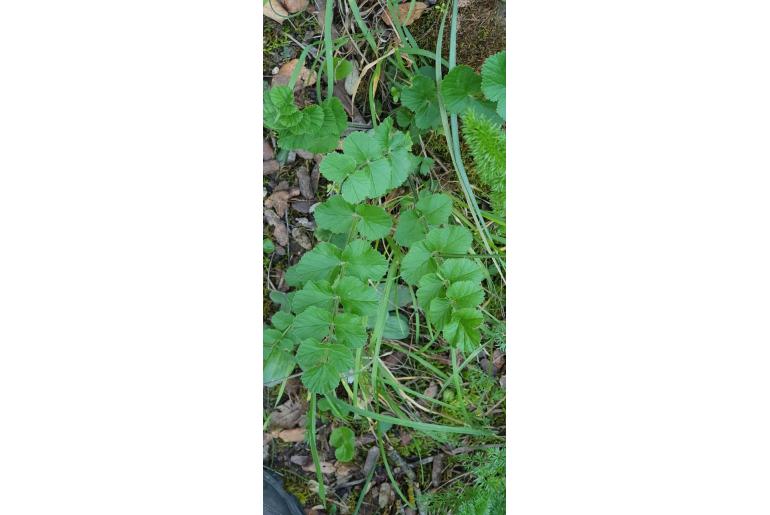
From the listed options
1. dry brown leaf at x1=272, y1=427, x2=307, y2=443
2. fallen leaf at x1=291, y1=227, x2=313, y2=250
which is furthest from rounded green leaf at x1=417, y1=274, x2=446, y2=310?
dry brown leaf at x1=272, y1=427, x2=307, y2=443

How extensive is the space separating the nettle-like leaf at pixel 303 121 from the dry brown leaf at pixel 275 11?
140 millimetres

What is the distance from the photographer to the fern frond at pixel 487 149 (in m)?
1.29

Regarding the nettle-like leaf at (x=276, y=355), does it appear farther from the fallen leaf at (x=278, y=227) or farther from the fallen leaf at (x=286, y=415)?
the fallen leaf at (x=278, y=227)

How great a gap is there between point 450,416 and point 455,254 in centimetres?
34

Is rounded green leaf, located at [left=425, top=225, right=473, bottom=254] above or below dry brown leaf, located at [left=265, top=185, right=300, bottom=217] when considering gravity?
below

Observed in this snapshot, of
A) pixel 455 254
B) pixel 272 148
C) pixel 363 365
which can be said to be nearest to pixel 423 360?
pixel 363 365

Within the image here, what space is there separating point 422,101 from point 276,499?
2.79 ft

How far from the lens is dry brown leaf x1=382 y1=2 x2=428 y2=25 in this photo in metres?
1.31

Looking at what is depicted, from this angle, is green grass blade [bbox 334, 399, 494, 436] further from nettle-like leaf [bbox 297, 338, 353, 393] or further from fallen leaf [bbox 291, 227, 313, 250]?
fallen leaf [bbox 291, 227, 313, 250]

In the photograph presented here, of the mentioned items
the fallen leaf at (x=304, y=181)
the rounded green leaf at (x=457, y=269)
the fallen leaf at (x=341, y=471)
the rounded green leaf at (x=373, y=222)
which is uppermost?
the fallen leaf at (x=304, y=181)

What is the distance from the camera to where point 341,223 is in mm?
1319

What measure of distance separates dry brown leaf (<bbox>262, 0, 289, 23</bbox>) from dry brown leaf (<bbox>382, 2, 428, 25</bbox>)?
0.20m

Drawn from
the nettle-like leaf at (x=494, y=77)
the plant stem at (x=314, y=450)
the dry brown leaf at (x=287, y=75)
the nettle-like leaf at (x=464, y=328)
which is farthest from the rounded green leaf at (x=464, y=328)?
the dry brown leaf at (x=287, y=75)

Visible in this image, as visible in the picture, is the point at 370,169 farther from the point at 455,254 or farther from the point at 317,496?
the point at 317,496
